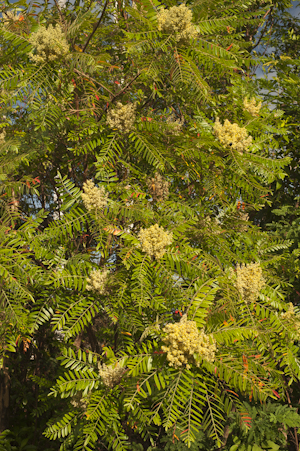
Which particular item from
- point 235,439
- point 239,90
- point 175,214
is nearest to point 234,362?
point 175,214

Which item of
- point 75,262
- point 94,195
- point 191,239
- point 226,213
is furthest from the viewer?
point 226,213

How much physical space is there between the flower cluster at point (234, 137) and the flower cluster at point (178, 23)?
557 millimetres

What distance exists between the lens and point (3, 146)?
215 centimetres

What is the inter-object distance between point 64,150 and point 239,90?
1.62m

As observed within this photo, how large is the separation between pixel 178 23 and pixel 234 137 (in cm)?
71

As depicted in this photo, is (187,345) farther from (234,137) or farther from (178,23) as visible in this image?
(178,23)

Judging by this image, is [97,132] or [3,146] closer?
[3,146]

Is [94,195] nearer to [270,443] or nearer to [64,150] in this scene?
[64,150]

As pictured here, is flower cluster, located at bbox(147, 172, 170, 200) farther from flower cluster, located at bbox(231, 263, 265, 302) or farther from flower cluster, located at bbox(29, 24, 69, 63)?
flower cluster, located at bbox(29, 24, 69, 63)

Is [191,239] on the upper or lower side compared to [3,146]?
lower

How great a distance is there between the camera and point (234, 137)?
2.17 metres

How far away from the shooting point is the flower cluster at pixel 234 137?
7.11 feet

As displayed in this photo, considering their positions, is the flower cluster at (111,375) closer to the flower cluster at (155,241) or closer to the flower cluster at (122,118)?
the flower cluster at (155,241)

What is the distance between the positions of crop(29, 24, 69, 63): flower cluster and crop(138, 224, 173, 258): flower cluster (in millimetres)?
1176
